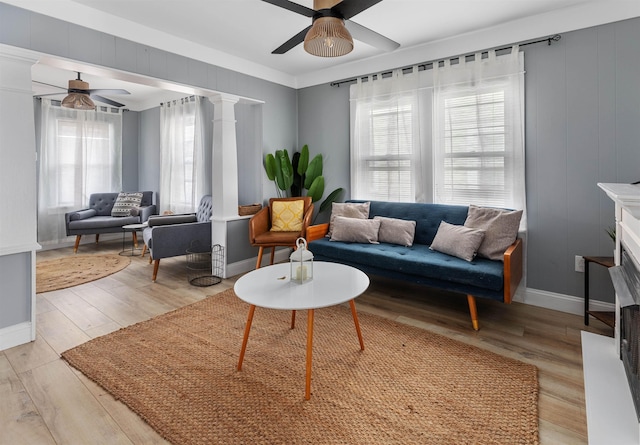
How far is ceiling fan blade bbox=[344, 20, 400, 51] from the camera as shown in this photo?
224cm

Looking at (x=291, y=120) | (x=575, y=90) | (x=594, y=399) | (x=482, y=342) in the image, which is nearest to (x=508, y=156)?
(x=575, y=90)

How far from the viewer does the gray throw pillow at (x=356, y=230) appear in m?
3.53

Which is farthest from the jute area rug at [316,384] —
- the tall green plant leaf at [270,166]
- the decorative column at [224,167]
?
the tall green plant leaf at [270,166]

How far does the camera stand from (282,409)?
1697 mm

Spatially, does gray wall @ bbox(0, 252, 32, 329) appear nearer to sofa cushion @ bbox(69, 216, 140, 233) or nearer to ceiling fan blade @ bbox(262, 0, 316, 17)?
ceiling fan blade @ bbox(262, 0, 316, 17)

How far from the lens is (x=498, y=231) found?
284 centimetres

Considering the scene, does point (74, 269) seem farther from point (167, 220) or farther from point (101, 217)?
point (101, 217)

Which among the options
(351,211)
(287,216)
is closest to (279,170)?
(287,216)

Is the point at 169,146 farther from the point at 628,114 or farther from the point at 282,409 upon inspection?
the point at 628,114

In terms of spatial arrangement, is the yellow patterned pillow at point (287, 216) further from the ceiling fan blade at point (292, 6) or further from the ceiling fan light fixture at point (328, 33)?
the ceiling fan blade at point (292, 6)

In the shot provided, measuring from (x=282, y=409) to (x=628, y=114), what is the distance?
10.8 feet

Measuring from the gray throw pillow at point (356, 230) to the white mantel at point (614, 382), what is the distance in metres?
1.91

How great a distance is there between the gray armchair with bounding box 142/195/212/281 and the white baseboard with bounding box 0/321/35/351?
1.43 metres

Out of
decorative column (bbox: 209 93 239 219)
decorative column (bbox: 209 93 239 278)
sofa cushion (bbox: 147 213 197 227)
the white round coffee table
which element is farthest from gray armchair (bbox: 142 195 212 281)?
the white round coffee table
